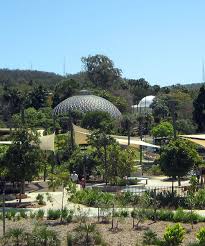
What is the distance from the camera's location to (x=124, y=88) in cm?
12631

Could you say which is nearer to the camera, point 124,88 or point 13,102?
point 13,102

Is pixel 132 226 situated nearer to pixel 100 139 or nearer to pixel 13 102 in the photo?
pixel 100 139

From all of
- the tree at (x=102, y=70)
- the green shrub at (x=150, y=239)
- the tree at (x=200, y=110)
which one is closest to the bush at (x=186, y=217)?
the green shrub at (x=150, y=239)

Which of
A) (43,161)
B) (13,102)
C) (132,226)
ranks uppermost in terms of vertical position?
(13,102)

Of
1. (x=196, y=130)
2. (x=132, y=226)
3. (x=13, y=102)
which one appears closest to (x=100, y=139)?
(x=132, y=226)

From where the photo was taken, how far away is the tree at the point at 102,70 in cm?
12119

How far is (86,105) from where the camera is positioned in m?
96.0

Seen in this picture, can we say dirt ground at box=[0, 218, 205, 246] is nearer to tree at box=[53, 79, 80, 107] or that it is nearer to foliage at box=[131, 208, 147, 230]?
foliage at box=[131, 208, 147, 230]

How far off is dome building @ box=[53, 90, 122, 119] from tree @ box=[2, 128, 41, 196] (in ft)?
215

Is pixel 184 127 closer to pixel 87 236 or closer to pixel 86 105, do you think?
pixel 86 105

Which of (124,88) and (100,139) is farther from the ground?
(124,88)

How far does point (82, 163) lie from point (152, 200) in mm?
13652

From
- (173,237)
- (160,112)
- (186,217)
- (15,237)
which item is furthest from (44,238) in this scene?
(160,112)

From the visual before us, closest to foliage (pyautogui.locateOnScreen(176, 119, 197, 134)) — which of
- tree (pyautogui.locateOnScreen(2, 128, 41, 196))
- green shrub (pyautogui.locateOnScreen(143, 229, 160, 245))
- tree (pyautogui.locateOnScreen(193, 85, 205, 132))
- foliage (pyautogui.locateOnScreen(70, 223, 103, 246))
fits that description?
tree (pyautogui.locateOnScreen(193, 85, 205, 132))
